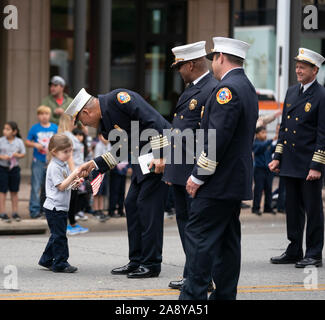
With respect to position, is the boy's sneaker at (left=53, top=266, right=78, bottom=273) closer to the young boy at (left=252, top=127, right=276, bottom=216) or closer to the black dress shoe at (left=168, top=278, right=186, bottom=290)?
the black dress shoe at (left=168, top=278, right=186, bottom=290)

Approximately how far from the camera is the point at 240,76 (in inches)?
239

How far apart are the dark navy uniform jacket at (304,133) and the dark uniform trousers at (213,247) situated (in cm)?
236

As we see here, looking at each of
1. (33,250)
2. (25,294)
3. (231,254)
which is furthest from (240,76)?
(33,250)

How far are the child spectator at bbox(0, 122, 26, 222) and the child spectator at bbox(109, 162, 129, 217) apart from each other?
140 cm

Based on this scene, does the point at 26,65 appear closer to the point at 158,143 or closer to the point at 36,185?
the point at 36,185

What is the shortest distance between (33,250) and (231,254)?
3770mm

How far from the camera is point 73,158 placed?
11.6 m

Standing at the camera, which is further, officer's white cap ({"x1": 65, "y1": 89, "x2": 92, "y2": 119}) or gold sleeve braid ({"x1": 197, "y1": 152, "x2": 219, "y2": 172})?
officer's white cap ({"x1": 65, "y1": 89, "x2": 92, "y2": 119})

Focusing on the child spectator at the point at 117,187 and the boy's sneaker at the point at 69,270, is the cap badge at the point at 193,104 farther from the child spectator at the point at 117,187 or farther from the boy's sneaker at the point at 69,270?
the child spectator at the point at 117,187

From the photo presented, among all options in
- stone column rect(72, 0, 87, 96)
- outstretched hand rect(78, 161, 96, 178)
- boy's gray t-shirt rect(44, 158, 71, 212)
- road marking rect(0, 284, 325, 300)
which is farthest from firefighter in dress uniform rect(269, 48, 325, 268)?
stone column rect(72, 0, 87, 96)

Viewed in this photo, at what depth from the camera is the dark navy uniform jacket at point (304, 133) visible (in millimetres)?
8203

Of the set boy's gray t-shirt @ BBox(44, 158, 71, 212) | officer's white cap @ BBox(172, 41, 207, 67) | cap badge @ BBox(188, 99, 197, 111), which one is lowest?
boy's gray t-shirt @ BBox(44, 158, 71, 212)

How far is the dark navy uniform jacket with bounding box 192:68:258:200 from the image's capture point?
5.82 meters

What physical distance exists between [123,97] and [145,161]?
1.96ft
